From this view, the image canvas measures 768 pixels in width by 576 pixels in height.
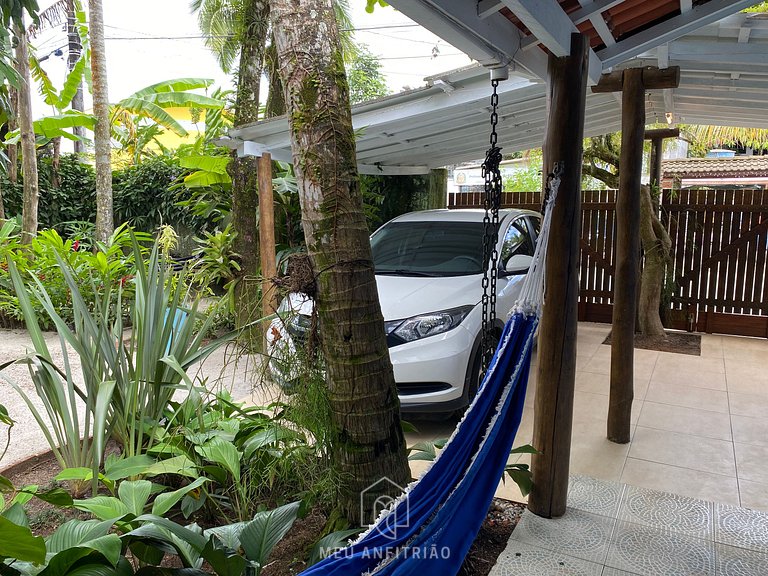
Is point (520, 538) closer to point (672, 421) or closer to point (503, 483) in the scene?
point (503, 483)

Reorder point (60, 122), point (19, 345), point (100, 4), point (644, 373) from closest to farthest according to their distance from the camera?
point (644, 373)
point (19, 345)
point (100, 4)
point (60, 122)

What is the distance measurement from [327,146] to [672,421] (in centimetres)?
381

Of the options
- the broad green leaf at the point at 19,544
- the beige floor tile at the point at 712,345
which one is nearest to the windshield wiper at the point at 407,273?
the beige floor tile at the point at 712,345

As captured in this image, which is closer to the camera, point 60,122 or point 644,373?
point 644,373

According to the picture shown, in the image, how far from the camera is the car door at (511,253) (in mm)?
5258

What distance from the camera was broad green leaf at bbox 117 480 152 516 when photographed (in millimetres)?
2453

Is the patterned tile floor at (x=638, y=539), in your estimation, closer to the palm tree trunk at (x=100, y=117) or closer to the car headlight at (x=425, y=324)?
the car headlight at (x=425, y=324)

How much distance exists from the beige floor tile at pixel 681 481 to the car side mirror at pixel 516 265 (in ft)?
6.44

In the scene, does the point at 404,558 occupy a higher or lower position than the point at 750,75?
lower

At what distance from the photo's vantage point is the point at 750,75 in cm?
430

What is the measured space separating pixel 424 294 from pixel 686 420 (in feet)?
7.74

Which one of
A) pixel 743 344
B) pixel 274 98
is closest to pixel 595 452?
pixel 743 344

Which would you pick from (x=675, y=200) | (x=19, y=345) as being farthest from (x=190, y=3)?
(x=675, y=200)

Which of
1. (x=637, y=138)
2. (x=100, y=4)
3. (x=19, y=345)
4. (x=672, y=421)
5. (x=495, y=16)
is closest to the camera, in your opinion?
(x=495, y=16)
